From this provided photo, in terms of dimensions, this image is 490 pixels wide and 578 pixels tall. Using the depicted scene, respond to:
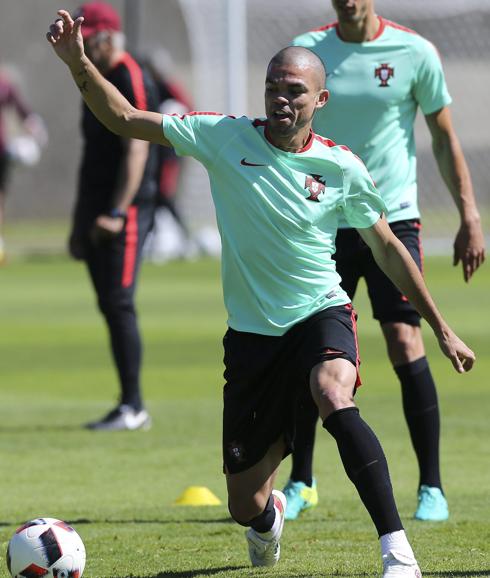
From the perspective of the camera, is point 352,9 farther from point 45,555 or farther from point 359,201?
point 45,555

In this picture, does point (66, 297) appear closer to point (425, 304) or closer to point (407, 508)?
point (407, 508)

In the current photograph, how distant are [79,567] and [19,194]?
95.5ft

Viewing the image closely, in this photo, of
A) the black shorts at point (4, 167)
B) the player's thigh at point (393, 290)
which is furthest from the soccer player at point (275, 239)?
the black shorts at point (4, 167)

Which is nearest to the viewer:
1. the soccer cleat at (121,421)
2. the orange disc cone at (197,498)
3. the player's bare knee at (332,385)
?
the player's bare knee at (332,385)

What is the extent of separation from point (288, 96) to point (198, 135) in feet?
1.33

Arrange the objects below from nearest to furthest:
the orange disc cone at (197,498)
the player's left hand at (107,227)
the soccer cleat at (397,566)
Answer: the soccer cleat at (397,566), the orange disc cone at (197,498), the player's left hand at (107,227)

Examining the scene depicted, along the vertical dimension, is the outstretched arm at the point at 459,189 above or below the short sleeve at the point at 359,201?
below

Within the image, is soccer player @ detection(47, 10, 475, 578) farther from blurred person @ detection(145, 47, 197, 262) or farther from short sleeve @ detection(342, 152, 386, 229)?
blurred person @ detection(145, 47, 197, 262)

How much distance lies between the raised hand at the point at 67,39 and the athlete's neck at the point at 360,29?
187 cm

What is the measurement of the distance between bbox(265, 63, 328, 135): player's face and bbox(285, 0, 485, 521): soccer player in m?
1.54

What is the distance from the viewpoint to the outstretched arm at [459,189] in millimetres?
7066

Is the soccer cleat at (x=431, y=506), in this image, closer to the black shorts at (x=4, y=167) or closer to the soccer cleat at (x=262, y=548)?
the soccer cleat at (x=262, y=548)

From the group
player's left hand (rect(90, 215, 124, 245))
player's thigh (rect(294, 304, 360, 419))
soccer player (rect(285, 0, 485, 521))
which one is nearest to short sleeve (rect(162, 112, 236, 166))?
player's thigh (rect(294, 304, 360, 419))

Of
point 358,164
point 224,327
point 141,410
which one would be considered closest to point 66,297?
point 224,327
